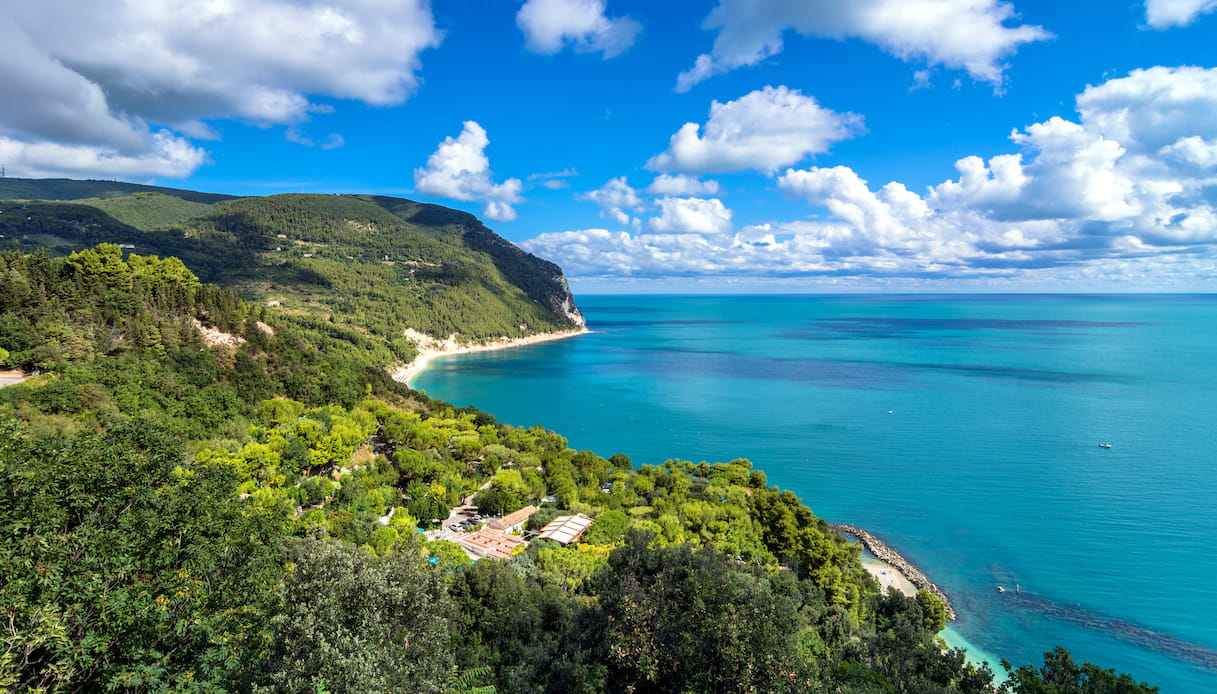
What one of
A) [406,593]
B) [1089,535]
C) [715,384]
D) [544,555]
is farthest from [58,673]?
[715,384]

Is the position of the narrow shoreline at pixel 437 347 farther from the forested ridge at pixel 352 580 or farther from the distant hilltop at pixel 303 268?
the forested ridge at pixel 352 580

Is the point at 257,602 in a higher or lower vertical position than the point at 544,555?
higher

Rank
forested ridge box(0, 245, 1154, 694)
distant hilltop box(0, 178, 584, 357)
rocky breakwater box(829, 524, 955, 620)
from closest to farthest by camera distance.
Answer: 1. forested ridge box(0, 245, 1154, 694)
2. rocky breakwater box(829, 524, 955, 620)
3. distant hilltop box(0, 178, 584, 357)

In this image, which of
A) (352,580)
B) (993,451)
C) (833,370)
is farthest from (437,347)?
(352,580)

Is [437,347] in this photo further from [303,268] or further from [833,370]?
[833,370]

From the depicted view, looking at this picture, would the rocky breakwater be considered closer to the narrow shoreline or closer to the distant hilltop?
the narrow shoreline

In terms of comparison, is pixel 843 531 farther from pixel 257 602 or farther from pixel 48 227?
pixel 48 227

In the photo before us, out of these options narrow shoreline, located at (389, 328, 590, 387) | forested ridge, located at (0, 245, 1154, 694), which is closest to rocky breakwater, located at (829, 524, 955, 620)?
forested ridge, located at (0, 245, 1154, 694)

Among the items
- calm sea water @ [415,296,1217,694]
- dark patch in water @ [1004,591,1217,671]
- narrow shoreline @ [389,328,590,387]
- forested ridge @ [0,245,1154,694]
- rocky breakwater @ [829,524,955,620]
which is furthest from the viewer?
narrow shoreline @ [389,328,590,387]
